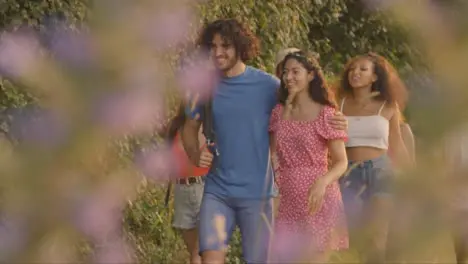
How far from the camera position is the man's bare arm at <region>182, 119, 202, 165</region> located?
4344mm

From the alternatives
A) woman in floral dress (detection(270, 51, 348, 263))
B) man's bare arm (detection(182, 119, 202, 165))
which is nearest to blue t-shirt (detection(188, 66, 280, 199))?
woman in floral dress (detection(270, 51, 348, 263))

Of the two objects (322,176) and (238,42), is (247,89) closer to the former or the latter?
(238,42)

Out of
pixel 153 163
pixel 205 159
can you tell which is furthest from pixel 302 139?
pixel 153 163

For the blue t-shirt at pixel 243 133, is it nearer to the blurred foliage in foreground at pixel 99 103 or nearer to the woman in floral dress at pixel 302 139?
the woman in floral dress at pixel 302 139

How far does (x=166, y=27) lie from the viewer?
1.04 m

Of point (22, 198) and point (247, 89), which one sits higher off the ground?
point (247, 89)

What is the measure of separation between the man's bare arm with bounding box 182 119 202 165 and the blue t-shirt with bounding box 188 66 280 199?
0.23 m

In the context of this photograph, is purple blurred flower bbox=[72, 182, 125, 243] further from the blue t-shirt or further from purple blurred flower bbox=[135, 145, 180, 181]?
the blue t-shirt

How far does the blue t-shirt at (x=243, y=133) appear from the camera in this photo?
4.08m

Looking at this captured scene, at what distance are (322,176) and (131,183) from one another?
10.1 feet

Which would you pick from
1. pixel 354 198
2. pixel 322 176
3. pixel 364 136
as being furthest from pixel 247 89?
pixel 354 198

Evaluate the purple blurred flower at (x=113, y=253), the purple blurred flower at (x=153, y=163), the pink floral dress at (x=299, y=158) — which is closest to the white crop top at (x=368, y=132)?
the pink floral dress at (x=299, y=158)

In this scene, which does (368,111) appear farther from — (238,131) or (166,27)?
(166,27)

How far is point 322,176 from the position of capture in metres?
4.11
